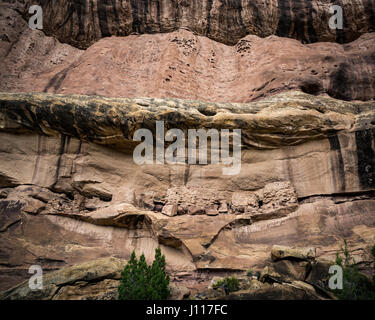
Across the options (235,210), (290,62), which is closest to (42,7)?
(290,62)

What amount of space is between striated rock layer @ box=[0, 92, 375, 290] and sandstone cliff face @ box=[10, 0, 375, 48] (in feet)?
26.0

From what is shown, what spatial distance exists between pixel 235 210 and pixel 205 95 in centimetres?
667

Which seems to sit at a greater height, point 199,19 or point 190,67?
point 199,19

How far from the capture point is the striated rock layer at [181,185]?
29.6 feet

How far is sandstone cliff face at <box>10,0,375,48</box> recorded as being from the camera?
1670 centimetres

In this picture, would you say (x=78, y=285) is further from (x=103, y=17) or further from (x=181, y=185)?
(x=103, y=17)

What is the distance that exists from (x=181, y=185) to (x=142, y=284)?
4.68m

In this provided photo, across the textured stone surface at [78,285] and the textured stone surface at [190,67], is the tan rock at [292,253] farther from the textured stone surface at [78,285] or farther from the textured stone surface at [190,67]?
the textured stone surface at [190,67]

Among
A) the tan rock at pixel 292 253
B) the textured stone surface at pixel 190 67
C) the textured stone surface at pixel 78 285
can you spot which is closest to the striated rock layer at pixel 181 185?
the tan rock at pixel 292 253

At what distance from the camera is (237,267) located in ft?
27.9

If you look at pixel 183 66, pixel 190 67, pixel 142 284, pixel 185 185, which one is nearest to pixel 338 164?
pixel 185 185

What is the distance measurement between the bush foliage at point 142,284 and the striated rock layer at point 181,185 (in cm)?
167

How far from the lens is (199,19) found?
1766 centimetres

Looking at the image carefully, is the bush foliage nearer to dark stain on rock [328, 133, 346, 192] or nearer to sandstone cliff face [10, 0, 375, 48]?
dark stain on rock [328, 133, 346, 192]
